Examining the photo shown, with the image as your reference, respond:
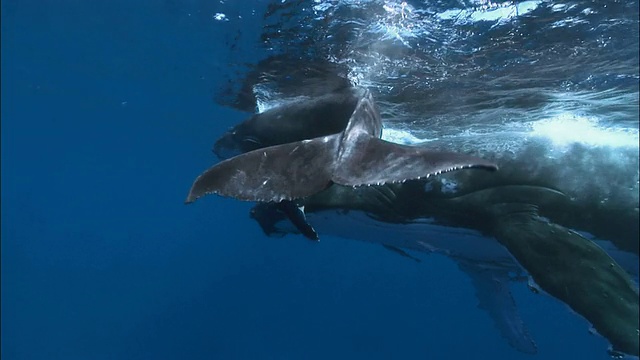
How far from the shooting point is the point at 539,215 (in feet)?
21.0

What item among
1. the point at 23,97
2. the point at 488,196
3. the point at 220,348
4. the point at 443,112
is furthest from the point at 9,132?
the point at 488,196

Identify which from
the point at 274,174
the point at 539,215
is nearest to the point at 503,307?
the point at 539,215

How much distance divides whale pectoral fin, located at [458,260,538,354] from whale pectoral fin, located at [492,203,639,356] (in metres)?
3.53

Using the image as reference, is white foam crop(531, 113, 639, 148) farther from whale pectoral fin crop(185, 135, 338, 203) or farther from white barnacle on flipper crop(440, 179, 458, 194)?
whale pectoral fin crop(185, 135, 338, 203)

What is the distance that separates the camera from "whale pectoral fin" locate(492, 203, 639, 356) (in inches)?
203

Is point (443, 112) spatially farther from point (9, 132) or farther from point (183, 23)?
point (9, 132)

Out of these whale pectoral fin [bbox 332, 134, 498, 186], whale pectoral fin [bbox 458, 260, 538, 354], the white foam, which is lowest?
whale pectoral fin [bbox 458, 260, 538, 354]

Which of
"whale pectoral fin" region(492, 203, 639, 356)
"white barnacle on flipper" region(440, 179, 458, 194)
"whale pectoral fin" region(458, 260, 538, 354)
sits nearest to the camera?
"whale pectoral fin" region(492, 203, 639, 356)

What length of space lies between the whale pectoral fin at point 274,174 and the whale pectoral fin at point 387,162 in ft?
0.62

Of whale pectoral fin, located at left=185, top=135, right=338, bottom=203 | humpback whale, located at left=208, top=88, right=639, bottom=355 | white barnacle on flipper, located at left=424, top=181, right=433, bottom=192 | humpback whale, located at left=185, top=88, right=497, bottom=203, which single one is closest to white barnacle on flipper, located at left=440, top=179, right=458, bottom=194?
humpback whale, located at left=208, top=88, right=639, bottom=355

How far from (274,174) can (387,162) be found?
→ 44.6 inches

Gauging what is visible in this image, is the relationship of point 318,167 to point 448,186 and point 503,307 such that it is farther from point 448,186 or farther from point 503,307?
point 503,307

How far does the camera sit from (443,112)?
37.3ft

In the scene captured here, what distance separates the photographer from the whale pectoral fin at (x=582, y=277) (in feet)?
16.9
